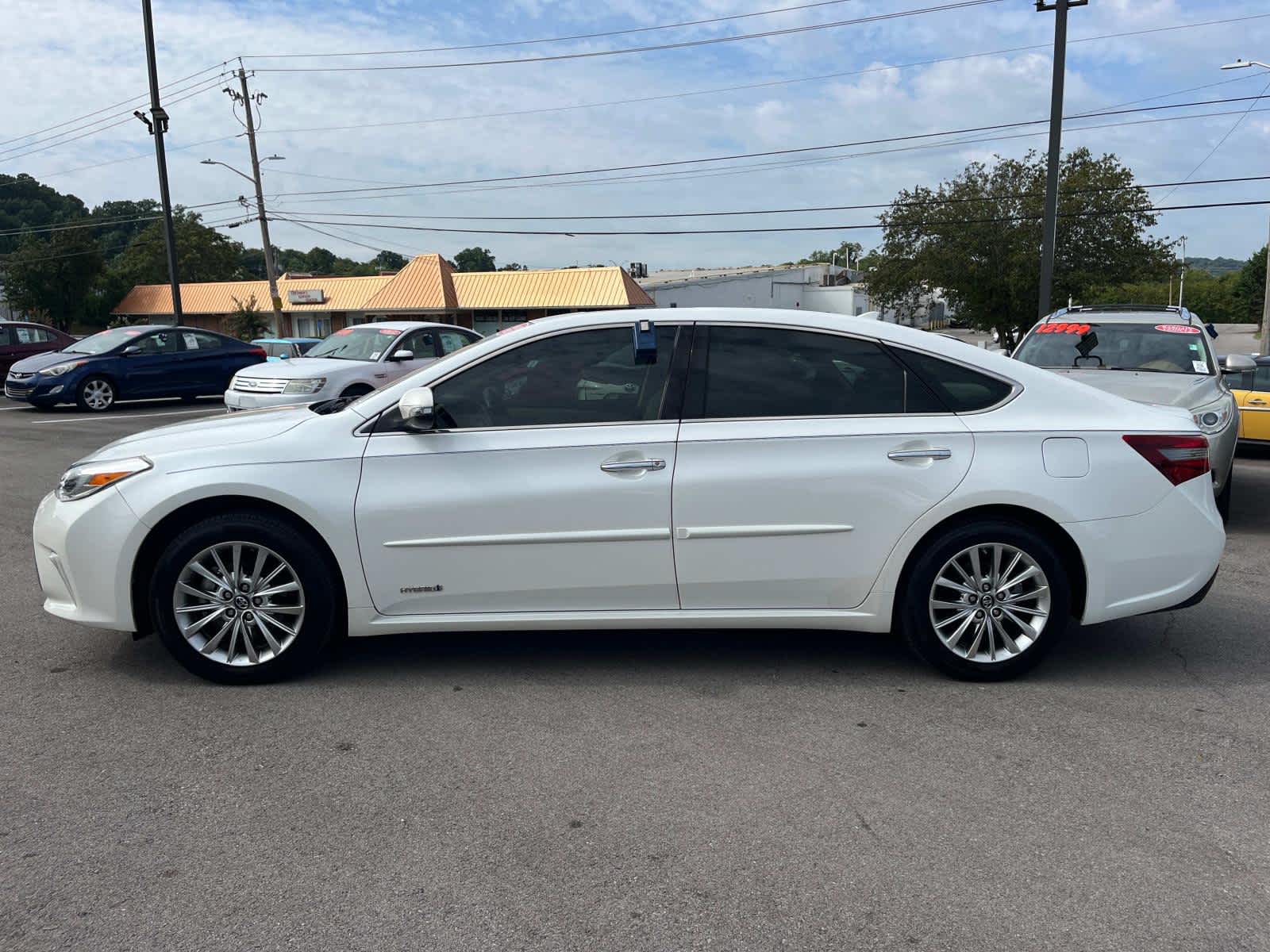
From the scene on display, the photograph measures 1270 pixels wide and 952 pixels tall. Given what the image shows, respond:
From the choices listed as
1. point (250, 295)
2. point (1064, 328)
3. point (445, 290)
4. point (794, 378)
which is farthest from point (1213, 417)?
point (250, 295)

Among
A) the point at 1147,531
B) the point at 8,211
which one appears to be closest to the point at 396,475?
the point at 1147,531

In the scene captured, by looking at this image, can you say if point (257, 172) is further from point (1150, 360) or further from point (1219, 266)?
point (1219, 266)

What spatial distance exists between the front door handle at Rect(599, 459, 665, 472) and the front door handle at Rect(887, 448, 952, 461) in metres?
1.02

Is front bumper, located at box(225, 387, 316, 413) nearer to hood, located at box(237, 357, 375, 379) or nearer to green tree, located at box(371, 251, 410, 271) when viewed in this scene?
hood, located at box(237, 357, 375, 379)

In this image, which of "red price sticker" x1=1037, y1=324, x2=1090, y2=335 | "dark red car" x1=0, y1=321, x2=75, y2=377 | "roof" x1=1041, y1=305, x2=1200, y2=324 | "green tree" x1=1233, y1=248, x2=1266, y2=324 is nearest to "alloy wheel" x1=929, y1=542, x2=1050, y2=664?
"red price sticker" x1=1037, y1=324, x2=1090, y2=335

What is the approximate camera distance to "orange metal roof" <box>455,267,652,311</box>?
4972 cm

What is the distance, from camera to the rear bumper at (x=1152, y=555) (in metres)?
4.62

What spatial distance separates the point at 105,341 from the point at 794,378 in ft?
58.0

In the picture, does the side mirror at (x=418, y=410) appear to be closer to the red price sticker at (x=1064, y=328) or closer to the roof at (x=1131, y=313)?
the red price sticker at (x=1064, y=328)

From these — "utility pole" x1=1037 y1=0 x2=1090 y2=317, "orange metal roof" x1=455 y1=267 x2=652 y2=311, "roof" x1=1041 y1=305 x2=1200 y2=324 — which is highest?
"utility pole" x1=1037 y1=0 x2=1090 y2=317

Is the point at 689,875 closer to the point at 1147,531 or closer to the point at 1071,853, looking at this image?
the point at 1071,853

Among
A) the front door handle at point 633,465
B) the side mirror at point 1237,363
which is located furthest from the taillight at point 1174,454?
the side mirror at point 1237,363

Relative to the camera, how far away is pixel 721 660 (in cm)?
508

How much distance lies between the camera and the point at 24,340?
22344 mm
